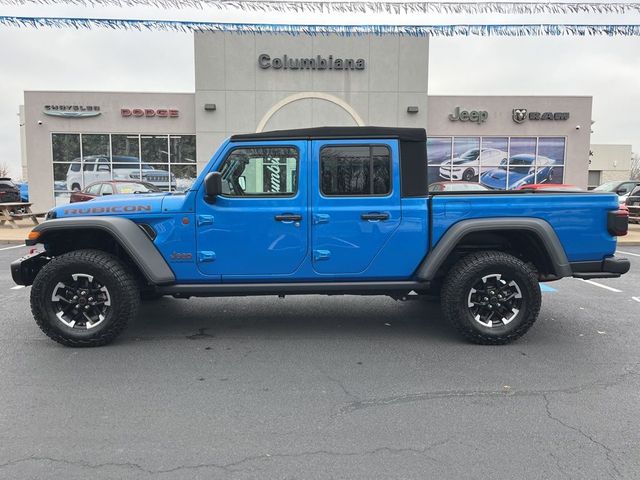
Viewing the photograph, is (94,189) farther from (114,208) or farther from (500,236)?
(500,236)

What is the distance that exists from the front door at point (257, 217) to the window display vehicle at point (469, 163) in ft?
55.9

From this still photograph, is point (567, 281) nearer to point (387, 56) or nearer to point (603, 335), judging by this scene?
point (603, 335)

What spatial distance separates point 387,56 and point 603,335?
16.6 meters

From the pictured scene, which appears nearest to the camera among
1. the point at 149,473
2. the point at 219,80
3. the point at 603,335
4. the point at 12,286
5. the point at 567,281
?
the point at 149,473

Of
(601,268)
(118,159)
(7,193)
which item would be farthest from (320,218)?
(7,193)

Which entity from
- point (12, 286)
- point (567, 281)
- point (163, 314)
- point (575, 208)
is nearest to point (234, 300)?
point (163, 314)

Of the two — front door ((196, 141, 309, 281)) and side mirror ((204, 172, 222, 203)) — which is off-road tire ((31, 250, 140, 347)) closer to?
front door ((196, 141, 309, 281))

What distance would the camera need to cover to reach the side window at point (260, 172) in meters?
4.54

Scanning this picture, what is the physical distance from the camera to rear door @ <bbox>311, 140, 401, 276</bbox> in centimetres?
448

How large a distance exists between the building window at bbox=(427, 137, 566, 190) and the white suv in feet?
37.3

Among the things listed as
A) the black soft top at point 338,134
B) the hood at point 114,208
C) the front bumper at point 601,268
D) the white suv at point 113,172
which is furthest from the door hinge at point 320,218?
the white suv at point 113,172

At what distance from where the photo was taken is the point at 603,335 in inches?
196

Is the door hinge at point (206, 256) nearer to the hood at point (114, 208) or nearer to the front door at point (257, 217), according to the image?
the front door at point (257, 217)

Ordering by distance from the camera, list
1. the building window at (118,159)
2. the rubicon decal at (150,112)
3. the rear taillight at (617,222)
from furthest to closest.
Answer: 1. the building window at (118,159)
2. the rubicon decal at (150,112)
3. the rear taillight at (617,222)
